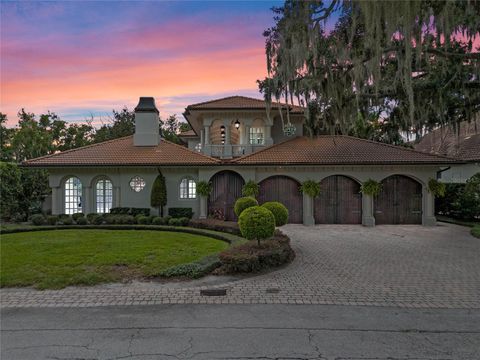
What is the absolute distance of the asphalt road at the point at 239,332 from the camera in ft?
14.8

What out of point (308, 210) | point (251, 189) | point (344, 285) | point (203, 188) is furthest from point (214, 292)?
point (308, 210)

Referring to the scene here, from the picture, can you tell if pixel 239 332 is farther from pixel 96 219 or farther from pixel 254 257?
pixel 96 219

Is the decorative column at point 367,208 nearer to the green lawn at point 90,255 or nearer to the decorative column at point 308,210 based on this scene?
the decorative column at point 308,210

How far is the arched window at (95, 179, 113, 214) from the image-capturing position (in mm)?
19578

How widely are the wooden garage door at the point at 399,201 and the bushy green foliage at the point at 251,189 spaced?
7.12 metres

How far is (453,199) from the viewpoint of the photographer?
20578 millimetres

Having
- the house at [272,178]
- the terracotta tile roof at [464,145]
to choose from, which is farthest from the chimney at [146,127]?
the terracotta tile roof at [464,145]

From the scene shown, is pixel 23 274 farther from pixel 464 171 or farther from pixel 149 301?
pixel 464 171

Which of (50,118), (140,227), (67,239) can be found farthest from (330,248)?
(50,118)

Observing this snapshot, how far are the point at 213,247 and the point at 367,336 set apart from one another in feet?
24.2

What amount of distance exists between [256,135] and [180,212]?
8173 mm

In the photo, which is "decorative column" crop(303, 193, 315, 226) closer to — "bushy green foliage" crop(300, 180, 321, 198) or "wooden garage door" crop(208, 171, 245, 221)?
"bushy green foliage" crop(300, 180, 321, 198)

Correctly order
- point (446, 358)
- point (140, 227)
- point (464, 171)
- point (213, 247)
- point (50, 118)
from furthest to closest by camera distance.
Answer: point (50, 118), point (464, 171), point (140, 227), point (213, 247), point (446, 358)

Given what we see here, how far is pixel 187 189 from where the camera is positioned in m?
19.7
